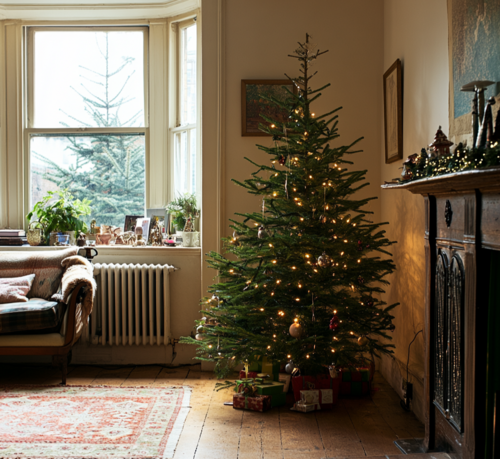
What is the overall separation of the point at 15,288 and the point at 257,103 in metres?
2.24

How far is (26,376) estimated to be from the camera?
392 cm

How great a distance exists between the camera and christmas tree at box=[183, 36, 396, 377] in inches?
123

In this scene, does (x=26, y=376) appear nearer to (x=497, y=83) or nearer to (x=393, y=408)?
(x=393, y=408)

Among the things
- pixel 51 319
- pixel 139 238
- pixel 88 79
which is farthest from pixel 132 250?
pixel 88 79

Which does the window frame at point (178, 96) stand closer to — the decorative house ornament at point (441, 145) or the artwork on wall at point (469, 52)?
the artwork on wall at point (469, 52)

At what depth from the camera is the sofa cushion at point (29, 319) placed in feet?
11.7

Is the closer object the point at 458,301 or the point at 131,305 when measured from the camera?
the point at 458,301

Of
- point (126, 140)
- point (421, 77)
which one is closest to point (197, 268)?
point (126, 140)

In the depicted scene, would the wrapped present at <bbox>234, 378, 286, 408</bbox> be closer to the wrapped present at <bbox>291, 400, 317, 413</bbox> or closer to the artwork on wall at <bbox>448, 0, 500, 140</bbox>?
the wrapped present at <bbox>291, 400, 317, 413</bbox>

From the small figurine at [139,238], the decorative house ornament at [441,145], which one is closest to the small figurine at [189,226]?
the small figurine at [139,238]

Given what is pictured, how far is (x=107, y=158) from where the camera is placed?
4.72 m

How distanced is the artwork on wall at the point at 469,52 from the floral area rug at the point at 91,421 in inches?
81.5

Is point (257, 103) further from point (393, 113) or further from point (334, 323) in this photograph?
point (334, 323)

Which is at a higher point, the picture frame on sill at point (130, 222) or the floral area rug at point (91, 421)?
the picture frame on sill at point (130, 222)
